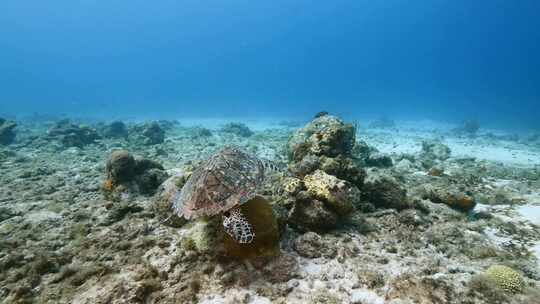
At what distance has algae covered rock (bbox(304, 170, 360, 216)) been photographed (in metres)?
6.46

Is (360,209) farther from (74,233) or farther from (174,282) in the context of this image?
(74,233)

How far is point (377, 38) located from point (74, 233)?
208418 millimetres

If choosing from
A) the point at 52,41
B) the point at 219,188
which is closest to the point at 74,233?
the point at 219,188

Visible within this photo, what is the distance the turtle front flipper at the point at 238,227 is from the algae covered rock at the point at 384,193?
4471 millimetres

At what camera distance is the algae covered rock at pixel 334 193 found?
6457 mm

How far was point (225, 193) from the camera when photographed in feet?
17.0

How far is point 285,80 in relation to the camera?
166m

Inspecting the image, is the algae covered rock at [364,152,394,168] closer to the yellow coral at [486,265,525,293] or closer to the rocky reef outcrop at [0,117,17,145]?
the yellow coral at [486,265,525,293]

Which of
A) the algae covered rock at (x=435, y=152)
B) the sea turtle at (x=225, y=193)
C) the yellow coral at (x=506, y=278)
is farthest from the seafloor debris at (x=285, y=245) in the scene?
the algae covered rock at (x=435, y=152)

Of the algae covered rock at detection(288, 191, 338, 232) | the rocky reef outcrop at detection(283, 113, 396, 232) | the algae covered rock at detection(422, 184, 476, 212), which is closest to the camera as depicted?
the algae covered rock at detection(288, 191, 338, 232)

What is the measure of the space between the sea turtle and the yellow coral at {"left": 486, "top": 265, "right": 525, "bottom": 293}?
4.48 metres

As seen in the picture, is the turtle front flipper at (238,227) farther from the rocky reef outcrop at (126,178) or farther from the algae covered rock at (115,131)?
the algae covered rock at (115,131)

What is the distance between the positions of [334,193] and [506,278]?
3.45m

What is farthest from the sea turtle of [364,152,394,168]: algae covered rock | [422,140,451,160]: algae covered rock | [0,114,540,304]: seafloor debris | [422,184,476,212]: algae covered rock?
[422,140,451,160]: algae covered rock
